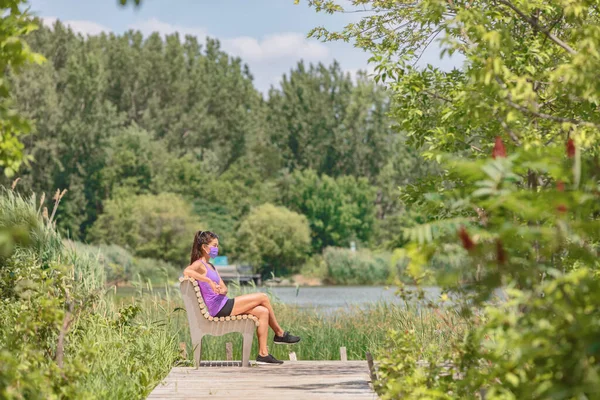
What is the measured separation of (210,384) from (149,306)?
3.48m

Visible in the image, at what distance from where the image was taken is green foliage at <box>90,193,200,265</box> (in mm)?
45094

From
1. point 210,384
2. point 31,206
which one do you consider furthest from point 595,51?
point 31,206

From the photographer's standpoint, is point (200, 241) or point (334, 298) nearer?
point (200, 241)

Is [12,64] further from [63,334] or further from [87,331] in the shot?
[87,331]

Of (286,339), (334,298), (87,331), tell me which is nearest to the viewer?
(87,331)

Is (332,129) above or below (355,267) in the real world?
above

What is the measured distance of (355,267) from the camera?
44.3 meters

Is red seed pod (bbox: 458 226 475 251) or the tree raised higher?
the tree

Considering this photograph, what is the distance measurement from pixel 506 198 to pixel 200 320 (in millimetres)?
4660

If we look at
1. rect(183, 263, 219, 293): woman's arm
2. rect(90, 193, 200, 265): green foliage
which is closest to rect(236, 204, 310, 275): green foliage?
rect(90, 193, 200, 265): green foliage

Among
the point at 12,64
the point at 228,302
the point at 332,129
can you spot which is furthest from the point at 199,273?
the point at 332,129

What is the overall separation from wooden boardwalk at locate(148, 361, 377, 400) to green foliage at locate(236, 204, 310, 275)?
1578 inches

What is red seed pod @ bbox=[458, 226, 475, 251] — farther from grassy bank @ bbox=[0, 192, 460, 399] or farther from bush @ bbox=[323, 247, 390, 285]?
bush @ bbox=[323, 247, 390, 285]

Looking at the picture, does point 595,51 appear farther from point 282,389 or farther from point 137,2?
point 282,389
